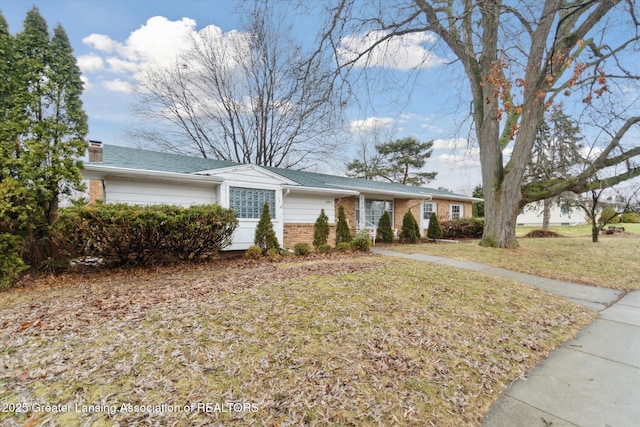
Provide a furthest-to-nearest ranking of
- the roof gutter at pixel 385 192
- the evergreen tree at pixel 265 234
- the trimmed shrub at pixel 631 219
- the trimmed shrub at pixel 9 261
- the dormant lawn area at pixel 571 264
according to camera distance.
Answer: the trimmed shrub at pixel 631 219
the roof gutter at pixel 385 192
the evergreen tree at pixel 265 234
the dormant lawn area at pixel 571 264
the trimmed shrub at pixel 9 261

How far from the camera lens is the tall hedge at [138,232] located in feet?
18.0

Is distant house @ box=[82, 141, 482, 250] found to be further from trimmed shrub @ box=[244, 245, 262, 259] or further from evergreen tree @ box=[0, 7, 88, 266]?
trimmed shrub @ box=[244, 245, 262, 259]

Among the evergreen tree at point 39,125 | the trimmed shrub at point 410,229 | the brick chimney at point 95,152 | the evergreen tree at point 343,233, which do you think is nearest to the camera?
the evergreen tree at point 39,125

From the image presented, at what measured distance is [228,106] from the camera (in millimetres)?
18984

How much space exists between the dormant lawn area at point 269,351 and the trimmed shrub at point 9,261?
0.49 m

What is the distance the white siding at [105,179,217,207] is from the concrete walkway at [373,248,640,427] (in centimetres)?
872


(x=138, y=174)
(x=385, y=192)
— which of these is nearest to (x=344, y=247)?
(x=385, y=192)

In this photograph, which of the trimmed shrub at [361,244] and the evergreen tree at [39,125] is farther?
the trimmed shrub at [361,244]

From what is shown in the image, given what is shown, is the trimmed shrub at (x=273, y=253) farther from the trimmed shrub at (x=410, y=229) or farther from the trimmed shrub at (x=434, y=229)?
the trimmed shrub at (x=434, y=229)

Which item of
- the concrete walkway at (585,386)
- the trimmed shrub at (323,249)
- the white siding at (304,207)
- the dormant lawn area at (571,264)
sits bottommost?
the concrete walkway at (585,386)

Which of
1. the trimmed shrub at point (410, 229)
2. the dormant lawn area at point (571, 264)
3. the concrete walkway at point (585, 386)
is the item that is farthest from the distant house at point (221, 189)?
the concrete walkway at point (585, 386)

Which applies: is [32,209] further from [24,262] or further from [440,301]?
[440,301]

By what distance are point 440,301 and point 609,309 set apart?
299cm

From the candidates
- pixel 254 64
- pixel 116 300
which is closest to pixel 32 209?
pixel 116 300
